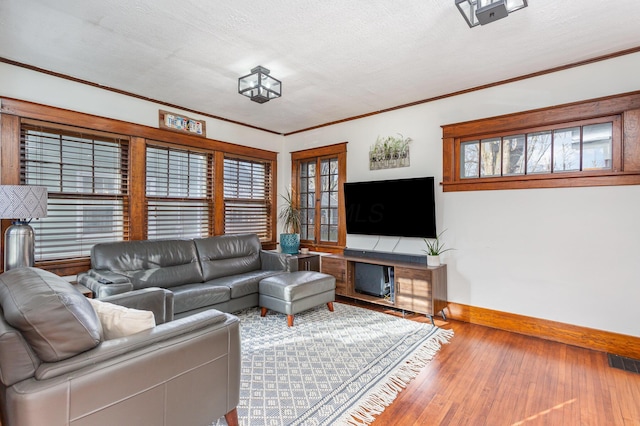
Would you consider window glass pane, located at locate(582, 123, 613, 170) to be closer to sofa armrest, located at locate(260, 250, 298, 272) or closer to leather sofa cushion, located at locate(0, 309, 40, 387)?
sofa armrest, located at locate(260, 250, 298, 272)

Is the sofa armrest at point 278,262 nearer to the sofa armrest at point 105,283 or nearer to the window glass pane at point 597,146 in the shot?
the sofa armrest at point 105,283

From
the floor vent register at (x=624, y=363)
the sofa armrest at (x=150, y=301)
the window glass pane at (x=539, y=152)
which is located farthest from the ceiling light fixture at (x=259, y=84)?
the floor vent register at (x=624, y=363)

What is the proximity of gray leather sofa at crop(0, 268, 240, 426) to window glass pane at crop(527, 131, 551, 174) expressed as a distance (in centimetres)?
343

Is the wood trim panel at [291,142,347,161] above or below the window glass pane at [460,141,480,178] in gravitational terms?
above

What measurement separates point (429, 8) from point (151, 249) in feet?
11.6

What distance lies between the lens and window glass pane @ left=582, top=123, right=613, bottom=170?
3.02 m

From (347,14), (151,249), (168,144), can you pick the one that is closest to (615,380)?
(347,14)

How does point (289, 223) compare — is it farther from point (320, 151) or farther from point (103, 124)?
point (103, 124)

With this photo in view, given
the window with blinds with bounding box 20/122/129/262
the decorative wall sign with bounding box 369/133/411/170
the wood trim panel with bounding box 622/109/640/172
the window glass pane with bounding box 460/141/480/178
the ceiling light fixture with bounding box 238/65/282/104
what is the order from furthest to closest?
the decorative wall sign with bounding box 369/133/411/170, the window glass pane with bounding box 460/141/480/178, the window with blinds with bounding box 20/122/129/262, the ceiling light fixture with bounding box 238/65/282/104, the wood trim panel with bounding box 622/109/640/172

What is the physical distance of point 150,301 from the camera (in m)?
2.50

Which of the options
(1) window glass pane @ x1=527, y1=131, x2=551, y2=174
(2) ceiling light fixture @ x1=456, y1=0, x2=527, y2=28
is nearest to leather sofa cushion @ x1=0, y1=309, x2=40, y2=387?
(2) ceiling light fixture @ x1=456, y1=0, x2=527, y2=28

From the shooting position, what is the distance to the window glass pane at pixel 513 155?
137 inches

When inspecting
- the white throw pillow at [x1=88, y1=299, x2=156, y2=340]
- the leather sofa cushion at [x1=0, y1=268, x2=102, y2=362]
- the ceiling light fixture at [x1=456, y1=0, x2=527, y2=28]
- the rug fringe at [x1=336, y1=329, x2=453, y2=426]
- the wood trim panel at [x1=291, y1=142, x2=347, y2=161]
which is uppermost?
the ceiling light fixture at [x1=456, y1=0, x2=527, y2=28]

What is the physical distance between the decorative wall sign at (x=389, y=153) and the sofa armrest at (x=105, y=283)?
329cm
